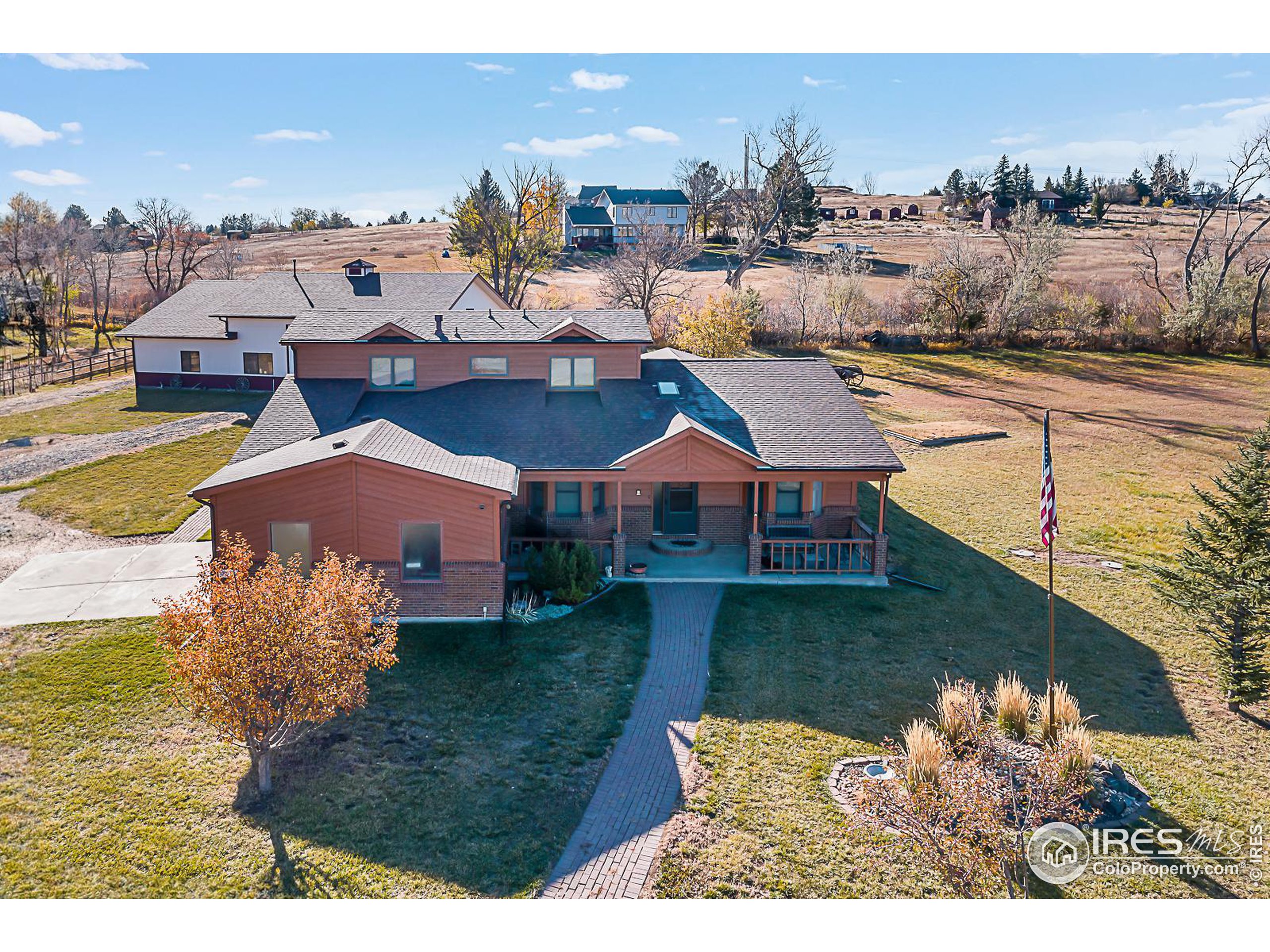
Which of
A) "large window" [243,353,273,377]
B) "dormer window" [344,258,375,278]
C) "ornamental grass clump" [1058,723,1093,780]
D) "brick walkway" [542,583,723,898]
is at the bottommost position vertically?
"brick walkway" [542,583,723,898]

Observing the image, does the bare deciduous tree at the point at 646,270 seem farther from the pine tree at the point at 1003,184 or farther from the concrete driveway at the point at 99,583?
the pine tree at the point at 1003,184

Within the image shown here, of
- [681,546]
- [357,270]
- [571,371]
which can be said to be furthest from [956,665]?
[357,270]

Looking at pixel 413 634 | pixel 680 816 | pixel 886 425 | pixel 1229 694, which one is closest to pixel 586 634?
pixel 413 634

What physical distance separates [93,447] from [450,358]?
17.2m

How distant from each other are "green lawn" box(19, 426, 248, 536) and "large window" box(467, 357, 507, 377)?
9838mm

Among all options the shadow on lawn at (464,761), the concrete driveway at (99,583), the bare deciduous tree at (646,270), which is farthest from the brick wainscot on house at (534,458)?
the bare deciduous tree at (646,270)

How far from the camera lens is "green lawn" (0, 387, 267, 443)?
35906 millimetres

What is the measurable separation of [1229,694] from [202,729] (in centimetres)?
2077

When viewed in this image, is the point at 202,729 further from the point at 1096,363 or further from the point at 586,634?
the point at 1096,363

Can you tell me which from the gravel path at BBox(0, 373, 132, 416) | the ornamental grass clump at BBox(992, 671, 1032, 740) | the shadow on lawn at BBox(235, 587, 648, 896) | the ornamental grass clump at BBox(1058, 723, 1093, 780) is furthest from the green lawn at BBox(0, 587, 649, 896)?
the gravel path at BBox(0, 373, 132, 416)

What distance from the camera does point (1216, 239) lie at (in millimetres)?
68500

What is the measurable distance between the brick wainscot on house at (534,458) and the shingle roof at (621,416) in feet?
0.22

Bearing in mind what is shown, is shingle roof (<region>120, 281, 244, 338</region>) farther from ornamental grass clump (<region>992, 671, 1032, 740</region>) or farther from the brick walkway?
ornamental grass clump (<region>992, 671, 1032, 740</region>)

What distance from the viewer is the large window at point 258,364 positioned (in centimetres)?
4134
